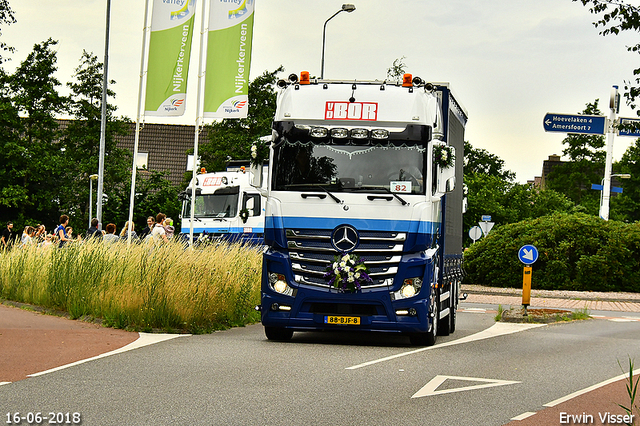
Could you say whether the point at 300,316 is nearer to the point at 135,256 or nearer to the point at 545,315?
the point at 135,256

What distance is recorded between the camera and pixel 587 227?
2959 centimetres

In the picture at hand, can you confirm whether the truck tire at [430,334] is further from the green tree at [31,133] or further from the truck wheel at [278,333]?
the green tree at [31,133]

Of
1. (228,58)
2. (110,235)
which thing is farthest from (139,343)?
(228,58)

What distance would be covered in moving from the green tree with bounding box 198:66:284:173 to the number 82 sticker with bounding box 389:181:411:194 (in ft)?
111

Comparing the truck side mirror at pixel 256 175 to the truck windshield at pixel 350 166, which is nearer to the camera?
the truck windshield at pixel 350 166

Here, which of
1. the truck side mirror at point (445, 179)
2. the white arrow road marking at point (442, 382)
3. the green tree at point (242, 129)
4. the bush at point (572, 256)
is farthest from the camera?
the green tree at point (242, 129)

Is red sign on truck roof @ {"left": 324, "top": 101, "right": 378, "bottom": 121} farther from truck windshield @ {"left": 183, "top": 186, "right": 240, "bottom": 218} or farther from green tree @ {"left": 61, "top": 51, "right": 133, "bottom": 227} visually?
green tree @ {"left": 61, "top": 51, "right": 133, "bottom": 227}

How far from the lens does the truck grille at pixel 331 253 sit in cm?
1193

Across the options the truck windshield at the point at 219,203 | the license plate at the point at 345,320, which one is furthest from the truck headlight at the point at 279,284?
the truck windshield at the point at 219,203

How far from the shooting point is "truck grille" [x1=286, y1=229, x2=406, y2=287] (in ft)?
39.1

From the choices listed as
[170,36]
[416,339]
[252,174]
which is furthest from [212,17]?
[416,339]

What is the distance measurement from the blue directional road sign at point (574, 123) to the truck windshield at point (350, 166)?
2130cm

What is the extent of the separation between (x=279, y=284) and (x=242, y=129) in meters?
36.4

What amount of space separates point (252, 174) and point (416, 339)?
342 cm
